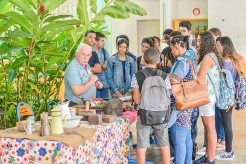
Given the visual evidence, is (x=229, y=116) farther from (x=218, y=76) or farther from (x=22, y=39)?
(x=22, y=39)

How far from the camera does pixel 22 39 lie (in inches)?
142

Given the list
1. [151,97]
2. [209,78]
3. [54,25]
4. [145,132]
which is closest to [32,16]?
[54,25]

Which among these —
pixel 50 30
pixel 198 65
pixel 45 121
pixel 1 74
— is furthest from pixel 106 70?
pixel 45 121

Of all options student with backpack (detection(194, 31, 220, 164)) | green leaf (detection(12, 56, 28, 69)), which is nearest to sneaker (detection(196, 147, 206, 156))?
student with backpack (detection(194, 31, 220, 164))

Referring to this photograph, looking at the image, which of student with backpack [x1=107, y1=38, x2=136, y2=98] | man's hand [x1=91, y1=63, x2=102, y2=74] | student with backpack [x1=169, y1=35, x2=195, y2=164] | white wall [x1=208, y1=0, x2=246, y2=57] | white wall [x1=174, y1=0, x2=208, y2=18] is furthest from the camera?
white wall [x1=174, y1=0, x2=208, y2=18]

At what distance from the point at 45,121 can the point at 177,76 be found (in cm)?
152

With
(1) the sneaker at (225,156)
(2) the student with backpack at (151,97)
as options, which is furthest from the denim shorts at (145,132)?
(1) the sneaker at (225,156)

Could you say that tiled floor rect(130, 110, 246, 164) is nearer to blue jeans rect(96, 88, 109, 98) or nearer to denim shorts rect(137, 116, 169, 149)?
blue jeans rect(96, 88, 109, 98)

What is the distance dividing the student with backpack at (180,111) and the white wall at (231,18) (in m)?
8.06

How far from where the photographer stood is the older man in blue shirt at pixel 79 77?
159 inches

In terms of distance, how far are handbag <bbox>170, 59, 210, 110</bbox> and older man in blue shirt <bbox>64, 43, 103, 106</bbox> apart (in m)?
0.84

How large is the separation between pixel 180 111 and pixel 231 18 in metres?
8.41

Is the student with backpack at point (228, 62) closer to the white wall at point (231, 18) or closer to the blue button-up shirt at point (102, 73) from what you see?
the blue button-up shirt at point (102, 73)

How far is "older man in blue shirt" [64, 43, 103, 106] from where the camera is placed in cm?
403
